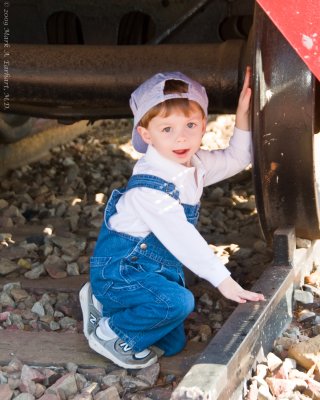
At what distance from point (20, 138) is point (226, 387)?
10.1ft

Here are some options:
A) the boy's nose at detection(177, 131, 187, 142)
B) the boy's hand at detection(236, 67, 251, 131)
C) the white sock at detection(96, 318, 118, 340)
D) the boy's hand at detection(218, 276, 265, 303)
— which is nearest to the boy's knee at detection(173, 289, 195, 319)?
the boy's hand at detection(218, 276, 265, 303)

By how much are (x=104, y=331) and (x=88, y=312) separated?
0.13 meters

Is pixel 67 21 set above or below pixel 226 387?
above

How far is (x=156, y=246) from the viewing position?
2.68 meters

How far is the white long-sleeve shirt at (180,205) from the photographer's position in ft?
8.42

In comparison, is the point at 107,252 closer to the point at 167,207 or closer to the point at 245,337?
the point at 167,207

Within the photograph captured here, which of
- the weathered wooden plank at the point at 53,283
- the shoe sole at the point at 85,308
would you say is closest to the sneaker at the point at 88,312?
the shoe sole at the point at 85,308

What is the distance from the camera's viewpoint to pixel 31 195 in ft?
14.9

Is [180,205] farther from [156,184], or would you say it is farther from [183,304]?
[183,304]

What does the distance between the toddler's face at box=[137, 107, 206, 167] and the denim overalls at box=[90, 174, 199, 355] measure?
3.6 inches

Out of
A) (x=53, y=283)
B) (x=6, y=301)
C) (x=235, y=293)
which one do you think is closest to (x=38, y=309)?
(x=6, y=301)

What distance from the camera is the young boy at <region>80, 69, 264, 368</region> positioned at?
2.59 m

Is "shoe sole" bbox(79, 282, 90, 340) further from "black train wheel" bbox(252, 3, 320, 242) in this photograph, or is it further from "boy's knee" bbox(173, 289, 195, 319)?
"black train wheel" bbox(252, 3, 320, 242)

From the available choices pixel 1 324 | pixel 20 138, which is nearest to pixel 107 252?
pixel 1 324
